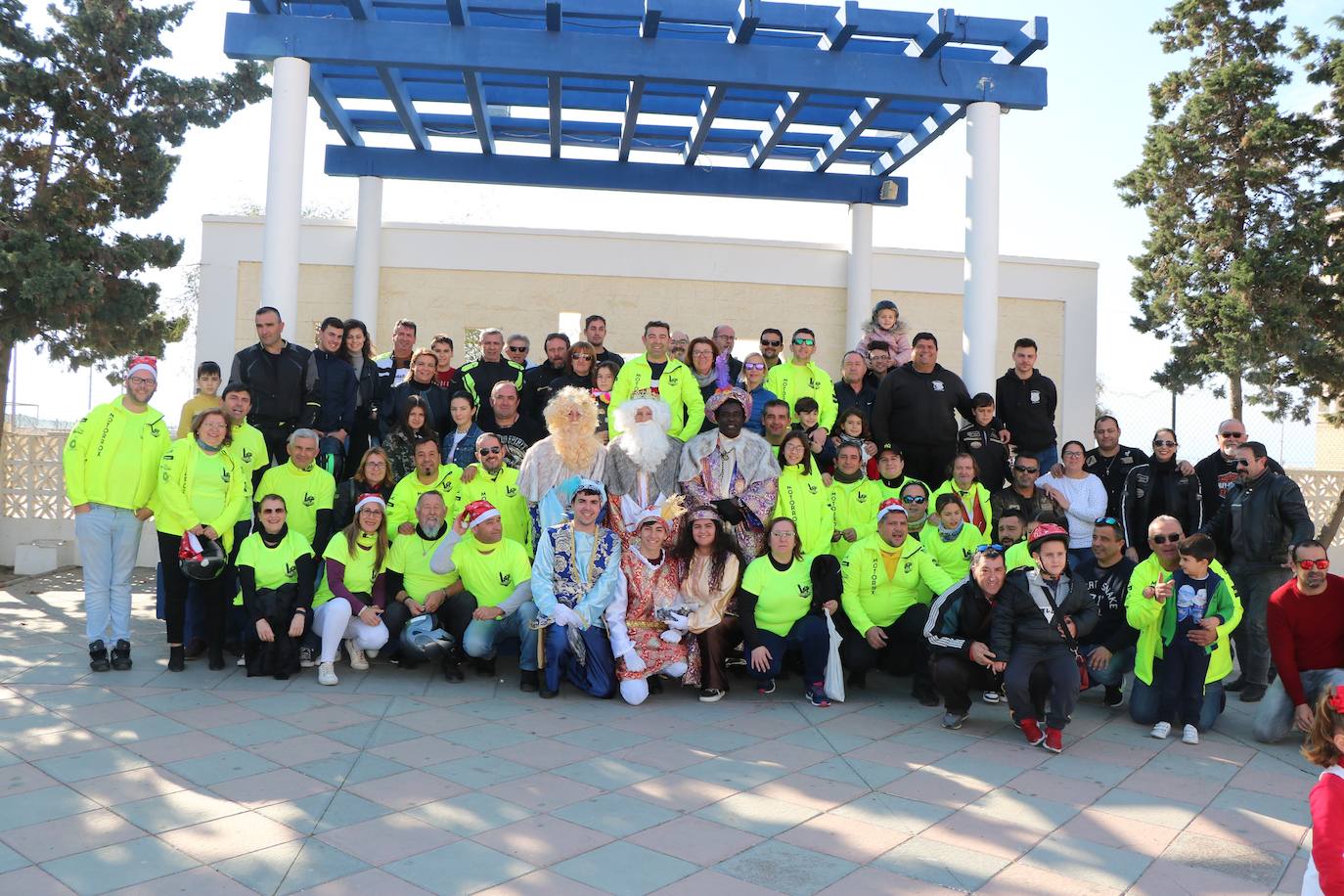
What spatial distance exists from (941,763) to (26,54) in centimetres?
1216

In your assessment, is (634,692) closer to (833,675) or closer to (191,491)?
(833,675)

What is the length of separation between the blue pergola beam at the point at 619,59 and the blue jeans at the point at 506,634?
5225 mm

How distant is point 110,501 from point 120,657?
39.0 inches

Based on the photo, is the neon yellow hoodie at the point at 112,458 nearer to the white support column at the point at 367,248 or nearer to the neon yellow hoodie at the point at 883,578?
the neon yellow hoodie at the point at 883,578

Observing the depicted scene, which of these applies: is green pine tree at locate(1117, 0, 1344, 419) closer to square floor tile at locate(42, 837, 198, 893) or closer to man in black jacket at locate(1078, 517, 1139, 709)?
man in black jacket at locate(1078, 517, 1139, 709)

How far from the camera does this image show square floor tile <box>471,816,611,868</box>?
12.3 feet

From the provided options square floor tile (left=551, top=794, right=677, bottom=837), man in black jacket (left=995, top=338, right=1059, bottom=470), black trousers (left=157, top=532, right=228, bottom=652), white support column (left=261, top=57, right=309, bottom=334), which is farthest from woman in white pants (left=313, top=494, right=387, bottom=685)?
man in black jacket (left=995, top=338, right=1059, bottom=470)

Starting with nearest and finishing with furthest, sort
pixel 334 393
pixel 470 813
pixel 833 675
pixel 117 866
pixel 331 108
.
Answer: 1. pixel 117 866
2. pixel 470 813
3. pixel 833 675
4. pixel 334 393
5. pixel 331 108

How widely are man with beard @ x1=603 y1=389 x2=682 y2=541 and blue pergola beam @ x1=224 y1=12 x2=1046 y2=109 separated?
12.4ft

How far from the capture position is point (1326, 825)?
8.75 feet

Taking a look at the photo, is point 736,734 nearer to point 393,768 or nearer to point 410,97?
point 393,768

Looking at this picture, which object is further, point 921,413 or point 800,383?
point 800,383

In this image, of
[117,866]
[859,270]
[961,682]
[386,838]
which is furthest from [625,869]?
[859,270]

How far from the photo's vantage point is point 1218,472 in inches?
306
